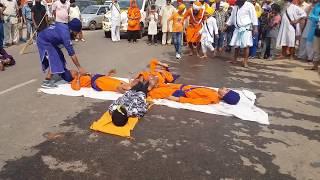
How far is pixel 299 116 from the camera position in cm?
676

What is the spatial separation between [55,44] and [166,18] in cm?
856

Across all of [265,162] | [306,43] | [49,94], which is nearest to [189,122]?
[265,162]

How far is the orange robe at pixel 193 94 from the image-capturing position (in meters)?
7.07

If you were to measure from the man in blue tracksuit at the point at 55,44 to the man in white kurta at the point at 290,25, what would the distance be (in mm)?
7608

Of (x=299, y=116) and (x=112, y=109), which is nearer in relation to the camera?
(x=112, y=109)

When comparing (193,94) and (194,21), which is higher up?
(194,21)

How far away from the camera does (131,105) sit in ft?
20.5

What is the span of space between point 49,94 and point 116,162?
340cm

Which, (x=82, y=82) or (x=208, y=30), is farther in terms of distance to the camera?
(x=208, y=30)

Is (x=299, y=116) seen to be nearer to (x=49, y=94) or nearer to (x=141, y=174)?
(x=141, y=174)

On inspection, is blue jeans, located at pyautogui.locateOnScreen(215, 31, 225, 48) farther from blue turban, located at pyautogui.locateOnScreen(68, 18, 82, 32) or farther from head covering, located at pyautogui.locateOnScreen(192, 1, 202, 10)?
blue turban, located at pyautogui.locateOnScreen(68, 18, 82, 32)

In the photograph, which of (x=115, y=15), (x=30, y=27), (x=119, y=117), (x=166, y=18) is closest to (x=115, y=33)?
(x=115, y=15)

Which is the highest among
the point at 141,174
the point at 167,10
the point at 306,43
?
the point at 167,10

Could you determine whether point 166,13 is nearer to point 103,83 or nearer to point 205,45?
point 205,45
